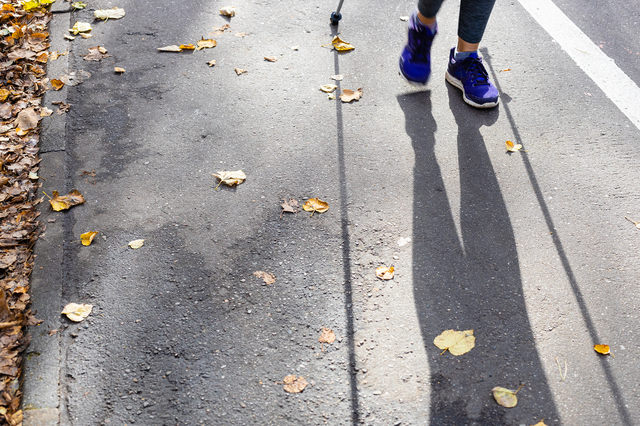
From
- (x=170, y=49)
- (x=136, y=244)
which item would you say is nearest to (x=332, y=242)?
(x=136, y=244)

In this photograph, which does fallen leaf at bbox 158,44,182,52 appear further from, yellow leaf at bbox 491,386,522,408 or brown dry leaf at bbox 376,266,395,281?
yellow leaf at bbox 491,386,522,408

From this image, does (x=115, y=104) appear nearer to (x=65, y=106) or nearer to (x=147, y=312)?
(x=65, y=106)

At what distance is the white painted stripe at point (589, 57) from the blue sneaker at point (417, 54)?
4.51ft

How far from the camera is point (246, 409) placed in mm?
1869

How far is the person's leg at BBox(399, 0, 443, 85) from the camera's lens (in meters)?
3.08

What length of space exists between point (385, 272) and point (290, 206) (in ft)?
2.19

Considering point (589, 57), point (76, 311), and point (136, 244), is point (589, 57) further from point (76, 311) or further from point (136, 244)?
point (76, 311)

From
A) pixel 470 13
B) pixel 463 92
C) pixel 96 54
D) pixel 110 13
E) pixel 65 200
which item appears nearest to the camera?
pixel 65 200

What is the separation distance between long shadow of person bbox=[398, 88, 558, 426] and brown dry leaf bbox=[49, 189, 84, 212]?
1.86 meters

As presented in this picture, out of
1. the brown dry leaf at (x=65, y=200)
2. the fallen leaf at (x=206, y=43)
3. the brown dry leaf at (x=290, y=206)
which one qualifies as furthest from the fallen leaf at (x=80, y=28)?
the brown dry leaf at (x=290, y=206)

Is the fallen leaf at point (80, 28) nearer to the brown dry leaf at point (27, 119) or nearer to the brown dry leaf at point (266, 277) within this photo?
the brown dry leaf at point (27, 119)

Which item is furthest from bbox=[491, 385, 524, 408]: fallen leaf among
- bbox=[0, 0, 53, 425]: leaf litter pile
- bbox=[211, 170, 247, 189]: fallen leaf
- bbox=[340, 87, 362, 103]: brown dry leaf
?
bbox=[340, 87, 362, 103]: brown dry leaf

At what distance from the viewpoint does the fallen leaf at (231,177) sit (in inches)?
110

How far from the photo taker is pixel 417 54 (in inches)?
124
